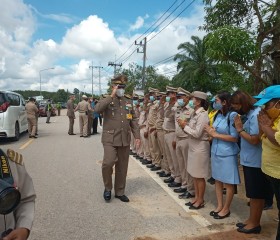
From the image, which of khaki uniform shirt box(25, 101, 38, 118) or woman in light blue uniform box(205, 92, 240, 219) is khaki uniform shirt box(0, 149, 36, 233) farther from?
khaki uniform shirt box(25, 101, 38, 118)

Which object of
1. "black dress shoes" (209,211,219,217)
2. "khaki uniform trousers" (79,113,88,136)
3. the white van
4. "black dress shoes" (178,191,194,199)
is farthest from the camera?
"khaki uniform trousers" (79,113,88,136)

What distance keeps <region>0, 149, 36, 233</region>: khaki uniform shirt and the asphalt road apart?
7.62 ft

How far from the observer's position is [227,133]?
16.3 ft

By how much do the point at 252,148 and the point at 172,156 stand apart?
107 inches

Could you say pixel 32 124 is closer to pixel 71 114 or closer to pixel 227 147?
pixel 71 114

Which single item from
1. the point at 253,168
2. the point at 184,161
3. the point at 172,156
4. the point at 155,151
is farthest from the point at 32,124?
the point at 253,168

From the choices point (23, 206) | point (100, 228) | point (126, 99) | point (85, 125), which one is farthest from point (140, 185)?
point (85, 125)

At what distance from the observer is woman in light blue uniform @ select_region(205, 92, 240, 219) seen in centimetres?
492

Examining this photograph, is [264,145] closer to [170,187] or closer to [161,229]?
[161,229]

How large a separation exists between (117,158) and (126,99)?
100cm

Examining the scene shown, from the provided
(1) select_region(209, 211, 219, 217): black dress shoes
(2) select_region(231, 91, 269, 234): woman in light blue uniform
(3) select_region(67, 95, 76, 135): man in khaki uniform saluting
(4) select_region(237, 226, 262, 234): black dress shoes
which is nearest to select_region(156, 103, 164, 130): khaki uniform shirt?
(1) select_region(209, 211, 219, 217): black dress shoes

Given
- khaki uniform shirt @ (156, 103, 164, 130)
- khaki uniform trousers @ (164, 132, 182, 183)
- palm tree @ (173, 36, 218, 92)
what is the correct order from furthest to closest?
palm tree @ (173, 36, 218, 92)
khaki uniform shirt @ (156, 103, 164, 130)
khaki uniform trousers @ (164, 132, 182, 183)

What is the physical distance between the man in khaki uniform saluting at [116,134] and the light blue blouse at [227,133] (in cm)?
160

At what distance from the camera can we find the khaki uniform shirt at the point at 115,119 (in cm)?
587
